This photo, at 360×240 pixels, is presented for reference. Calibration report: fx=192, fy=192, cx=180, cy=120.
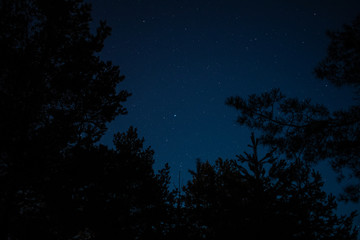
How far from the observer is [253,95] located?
6.40 metres

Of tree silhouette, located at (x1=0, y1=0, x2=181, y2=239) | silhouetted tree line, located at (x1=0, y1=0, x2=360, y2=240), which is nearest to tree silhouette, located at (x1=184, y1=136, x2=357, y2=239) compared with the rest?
silhouetted tree line, located at (x1=0, y1=0, x2=360, y2=240)

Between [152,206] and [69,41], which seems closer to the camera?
[69,41]

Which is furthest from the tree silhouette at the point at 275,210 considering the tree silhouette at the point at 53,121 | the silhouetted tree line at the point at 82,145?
the tree silhouette at the point at 53,121

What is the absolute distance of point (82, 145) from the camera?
5.49m

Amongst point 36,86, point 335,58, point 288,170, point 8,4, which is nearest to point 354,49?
point 335,58

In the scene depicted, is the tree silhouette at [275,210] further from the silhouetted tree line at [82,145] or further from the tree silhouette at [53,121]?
the tree silhouette at [53,121]

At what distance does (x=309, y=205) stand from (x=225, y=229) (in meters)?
2.74

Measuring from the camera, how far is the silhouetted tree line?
15.4 ft

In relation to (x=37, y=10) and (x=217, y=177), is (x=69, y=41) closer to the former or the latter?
(x=37, y=10)

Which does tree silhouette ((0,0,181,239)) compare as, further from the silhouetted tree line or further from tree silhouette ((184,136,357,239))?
tree silhouette ((184,136,357,239))

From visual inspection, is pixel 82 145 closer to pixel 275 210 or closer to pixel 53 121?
pixel 53 121

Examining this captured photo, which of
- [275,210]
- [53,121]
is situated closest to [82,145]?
[53,121]

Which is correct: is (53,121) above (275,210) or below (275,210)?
above

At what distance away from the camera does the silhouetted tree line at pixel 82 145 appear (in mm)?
4703
